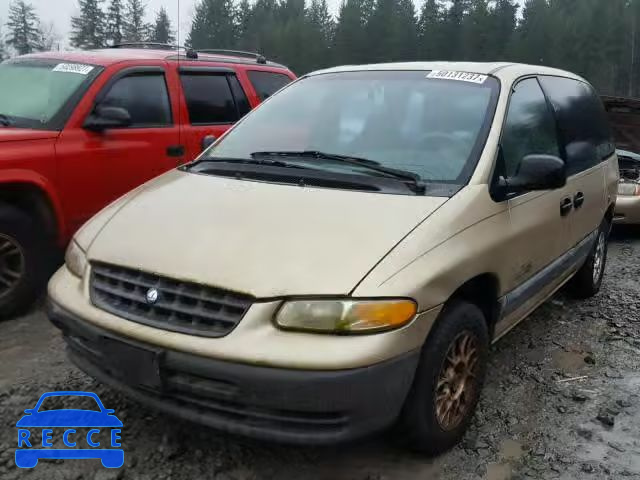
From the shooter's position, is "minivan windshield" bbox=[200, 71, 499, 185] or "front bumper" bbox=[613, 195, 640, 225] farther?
"front bumper" bbox=[613, 195, 640, 225]

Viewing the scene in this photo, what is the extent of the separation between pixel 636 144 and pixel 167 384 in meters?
12.0

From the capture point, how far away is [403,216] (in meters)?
2.69

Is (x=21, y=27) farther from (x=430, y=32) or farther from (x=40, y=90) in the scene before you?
(x=40, y=90)

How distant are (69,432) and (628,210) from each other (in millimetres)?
7345

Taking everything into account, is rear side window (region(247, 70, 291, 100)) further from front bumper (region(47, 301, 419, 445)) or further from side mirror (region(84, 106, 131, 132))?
front bumper (region(47, 301, 419, 445))

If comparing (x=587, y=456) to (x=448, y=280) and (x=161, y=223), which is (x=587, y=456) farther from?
(x=161, y=223)

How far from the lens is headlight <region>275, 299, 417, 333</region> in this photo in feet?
7.55

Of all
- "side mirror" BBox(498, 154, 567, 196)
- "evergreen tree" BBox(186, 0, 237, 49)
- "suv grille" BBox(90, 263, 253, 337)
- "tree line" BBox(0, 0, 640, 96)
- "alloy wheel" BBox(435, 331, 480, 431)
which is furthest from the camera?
"tree line" BBox(0, 0, 640, 96)

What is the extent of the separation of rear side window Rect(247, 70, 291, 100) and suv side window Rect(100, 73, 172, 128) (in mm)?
1145

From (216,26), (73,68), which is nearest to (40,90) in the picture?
(73,68)

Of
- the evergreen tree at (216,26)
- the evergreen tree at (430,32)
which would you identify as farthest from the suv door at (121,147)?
the evergreen tree at (430,32)

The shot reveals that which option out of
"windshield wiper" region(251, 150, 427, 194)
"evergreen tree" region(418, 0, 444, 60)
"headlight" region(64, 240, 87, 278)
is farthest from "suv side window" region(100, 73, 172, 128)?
"evergreen tree" region(418, 0, 444, 60)

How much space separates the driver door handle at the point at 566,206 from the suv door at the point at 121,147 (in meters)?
3.05

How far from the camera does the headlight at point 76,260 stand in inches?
112
